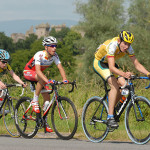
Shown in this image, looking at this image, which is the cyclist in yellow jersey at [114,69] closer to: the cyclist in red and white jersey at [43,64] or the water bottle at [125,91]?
the water bottle at [125,91]

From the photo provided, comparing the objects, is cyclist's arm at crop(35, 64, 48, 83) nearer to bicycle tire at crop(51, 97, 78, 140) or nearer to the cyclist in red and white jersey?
the cyclist in red and white jersey

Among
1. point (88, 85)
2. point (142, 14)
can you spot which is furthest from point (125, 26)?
point (88, 85)

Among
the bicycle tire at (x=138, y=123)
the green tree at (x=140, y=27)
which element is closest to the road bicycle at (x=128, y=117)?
the bicycle tire at (x=138, y=123)

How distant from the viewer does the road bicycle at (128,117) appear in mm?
6297

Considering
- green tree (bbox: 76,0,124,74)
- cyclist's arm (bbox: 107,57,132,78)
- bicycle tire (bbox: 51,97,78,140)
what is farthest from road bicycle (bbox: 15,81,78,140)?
green tree (bbox: 76,0,124,74)

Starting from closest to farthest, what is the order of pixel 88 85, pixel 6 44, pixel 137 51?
pixel 88 85 → pixel 137 51 → pixel 6 44

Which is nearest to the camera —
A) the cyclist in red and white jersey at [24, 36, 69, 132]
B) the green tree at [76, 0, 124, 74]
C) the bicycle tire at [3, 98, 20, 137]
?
the cyclist in red and white jersey at [24, 36, 69, 132]

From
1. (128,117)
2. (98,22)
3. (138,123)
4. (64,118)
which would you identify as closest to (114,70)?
(128,117)

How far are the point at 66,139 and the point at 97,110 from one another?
814 millimetres

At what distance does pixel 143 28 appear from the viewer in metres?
49.9

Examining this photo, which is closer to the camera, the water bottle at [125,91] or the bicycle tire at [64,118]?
the water bottle at [125,91]

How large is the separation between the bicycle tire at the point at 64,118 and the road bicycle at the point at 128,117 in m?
0.35

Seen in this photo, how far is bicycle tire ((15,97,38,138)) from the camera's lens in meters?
7.91

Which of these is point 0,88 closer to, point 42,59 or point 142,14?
point 42,59
